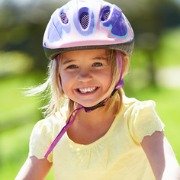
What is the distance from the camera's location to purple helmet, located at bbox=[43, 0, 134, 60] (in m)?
3.65

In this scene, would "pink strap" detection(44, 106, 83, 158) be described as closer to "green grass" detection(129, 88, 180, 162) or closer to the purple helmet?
the purple helmet

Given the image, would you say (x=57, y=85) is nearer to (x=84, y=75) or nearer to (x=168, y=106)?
(x=84, y=75)

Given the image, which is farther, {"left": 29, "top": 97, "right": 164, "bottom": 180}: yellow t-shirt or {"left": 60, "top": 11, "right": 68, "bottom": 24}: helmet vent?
{"left": 60, "top": 11, "right": 68, "bottom": 24}: helmet vent

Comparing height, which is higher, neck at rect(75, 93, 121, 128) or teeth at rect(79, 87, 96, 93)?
teeth at rect(79, 87, 96, 93)

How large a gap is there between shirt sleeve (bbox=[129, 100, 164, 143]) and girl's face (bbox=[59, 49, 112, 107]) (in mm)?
210

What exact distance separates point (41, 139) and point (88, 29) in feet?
2.11

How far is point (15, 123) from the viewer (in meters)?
15.6

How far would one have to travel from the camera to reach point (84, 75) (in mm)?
3617

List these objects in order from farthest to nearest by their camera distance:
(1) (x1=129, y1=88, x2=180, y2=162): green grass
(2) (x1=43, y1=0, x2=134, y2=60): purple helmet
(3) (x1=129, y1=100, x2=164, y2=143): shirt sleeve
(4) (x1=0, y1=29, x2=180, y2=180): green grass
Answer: (1) (x1=129, y1=88, x2=180, y2=162): green grass
(4) (x1=0, y1=29, x2=180, y2=180): green grass
(2) (x1=43, y1=0, x2=134, y2=60): purple helmet
(3) (x1=129, y1=100, x2=164, y2=143): shirt sleeve

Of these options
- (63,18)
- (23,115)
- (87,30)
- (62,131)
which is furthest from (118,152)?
(23,115)

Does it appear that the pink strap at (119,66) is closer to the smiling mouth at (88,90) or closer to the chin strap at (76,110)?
the chin strap at (76,110)

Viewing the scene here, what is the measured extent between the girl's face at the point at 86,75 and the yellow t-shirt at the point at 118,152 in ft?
0.57

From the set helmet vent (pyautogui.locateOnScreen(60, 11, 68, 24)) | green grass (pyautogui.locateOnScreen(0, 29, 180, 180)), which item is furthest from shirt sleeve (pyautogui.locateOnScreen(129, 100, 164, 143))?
green grass (pyautogui.locateOnScreen(0, 29, 180, 180))

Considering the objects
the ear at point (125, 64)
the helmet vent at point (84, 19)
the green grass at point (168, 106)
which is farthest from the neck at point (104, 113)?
the green grass at point (168, 106)
